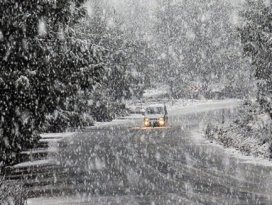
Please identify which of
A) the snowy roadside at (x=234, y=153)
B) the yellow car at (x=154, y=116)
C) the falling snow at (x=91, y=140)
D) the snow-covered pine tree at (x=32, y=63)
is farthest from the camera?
the yellow car at (x=154, y=116)

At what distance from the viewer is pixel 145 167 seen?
2034 cm

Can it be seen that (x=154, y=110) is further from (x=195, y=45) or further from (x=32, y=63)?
(x=195, y=45)

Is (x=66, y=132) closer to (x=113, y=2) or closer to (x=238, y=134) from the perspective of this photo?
(x=238, y=134)

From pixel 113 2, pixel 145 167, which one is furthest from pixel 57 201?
pixel 113 2

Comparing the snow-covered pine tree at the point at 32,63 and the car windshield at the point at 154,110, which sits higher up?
the snow-covered pine tree at the point at 32,63

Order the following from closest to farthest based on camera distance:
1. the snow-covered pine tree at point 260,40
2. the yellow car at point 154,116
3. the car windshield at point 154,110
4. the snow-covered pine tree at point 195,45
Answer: the snow-covered pine tree at point 260,40, the yellow car at point 154,116, the car windshield at point 154,110, the snow-covered pine tree at point 195,45

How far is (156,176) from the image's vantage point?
1802 centimetres

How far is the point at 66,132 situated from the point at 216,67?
231 feet

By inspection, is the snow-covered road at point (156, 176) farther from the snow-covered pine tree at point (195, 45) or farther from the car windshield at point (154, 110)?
the snow-covered pine tree at point (195, 45)

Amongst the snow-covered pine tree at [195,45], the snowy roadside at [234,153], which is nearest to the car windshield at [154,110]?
the snowy roadside at [234,153]

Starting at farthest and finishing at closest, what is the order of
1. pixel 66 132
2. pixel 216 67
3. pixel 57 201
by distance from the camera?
1. pixel 216 67
2. pixel 66 132
3. pixel 57 201

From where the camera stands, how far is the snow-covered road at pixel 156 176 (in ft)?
46.5

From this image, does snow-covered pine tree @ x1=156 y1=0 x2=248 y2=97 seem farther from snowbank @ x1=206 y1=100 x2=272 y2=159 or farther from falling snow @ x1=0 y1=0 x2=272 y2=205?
snowbank @ x1=206 y1=100 x2=272 y2=159

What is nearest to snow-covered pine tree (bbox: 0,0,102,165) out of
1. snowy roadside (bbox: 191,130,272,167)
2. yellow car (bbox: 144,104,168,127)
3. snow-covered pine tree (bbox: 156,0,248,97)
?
snowy roadside (bbox: 191,130,272,167)
